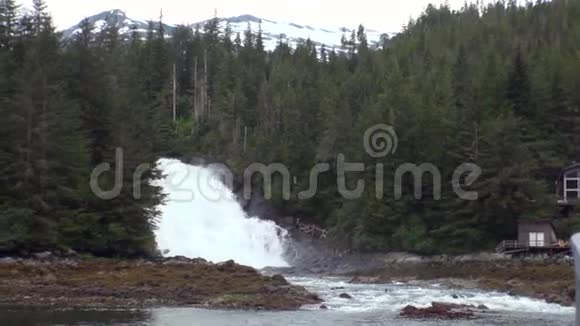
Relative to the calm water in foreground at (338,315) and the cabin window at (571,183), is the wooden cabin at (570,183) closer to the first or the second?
the cabin window at (571,183)

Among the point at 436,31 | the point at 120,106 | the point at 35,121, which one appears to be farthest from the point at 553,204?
the point at 436,31

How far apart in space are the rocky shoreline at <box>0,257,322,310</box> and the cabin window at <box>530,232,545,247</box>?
20391 mm

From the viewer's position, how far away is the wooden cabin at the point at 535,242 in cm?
5812

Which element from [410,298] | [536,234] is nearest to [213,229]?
[536,234]

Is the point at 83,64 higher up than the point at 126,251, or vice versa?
the point at 83,64

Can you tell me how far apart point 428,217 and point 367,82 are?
33.1 meters

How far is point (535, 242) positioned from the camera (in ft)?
191

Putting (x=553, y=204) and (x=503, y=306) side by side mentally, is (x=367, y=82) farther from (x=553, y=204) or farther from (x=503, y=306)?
(x=503, y=306)

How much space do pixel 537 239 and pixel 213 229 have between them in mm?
26107

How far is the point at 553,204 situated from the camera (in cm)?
6278

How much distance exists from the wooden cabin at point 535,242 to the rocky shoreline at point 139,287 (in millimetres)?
19817

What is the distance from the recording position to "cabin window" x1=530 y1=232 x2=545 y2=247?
191 ft

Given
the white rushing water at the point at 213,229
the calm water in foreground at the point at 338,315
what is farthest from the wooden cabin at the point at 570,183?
the calm water in foreground at the point at 338,315

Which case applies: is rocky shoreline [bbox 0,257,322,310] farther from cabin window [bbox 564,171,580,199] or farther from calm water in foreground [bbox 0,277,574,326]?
cabin window [bbox 564,171,580,199]
